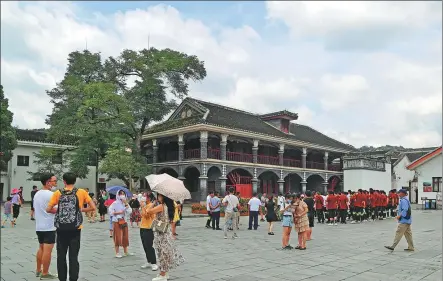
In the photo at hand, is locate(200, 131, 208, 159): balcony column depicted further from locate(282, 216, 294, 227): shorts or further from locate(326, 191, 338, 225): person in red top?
locate(282, 216, 294, 227): shorts

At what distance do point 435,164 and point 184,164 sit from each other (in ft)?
59.7

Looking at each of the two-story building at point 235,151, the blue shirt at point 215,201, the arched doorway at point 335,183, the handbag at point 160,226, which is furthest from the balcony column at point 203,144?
the handbag at point 160,226

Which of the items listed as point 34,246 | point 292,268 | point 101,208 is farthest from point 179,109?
point 292,268

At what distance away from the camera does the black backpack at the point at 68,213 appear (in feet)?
19.5

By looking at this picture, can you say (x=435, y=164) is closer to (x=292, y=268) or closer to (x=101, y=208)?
(x=101, y=208)

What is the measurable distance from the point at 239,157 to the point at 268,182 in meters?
4.99

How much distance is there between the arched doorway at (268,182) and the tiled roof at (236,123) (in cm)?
361

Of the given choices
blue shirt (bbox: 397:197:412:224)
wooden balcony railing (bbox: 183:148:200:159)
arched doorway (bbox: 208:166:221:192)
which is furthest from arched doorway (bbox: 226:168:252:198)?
blue shirt (bbox: 397:197:412:224)

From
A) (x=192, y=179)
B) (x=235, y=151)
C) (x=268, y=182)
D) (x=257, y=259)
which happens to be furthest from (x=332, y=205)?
(x=268, y=182)

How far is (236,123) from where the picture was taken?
32125 millimetres

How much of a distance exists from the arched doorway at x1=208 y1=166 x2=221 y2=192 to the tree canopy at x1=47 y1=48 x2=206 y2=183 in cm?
532

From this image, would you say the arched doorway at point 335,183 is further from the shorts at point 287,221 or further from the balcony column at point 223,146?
the shorts at point 287,221

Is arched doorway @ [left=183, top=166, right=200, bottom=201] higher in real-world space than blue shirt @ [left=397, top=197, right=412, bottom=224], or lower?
higher

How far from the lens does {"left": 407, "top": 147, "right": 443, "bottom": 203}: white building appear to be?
29984 millimetres
